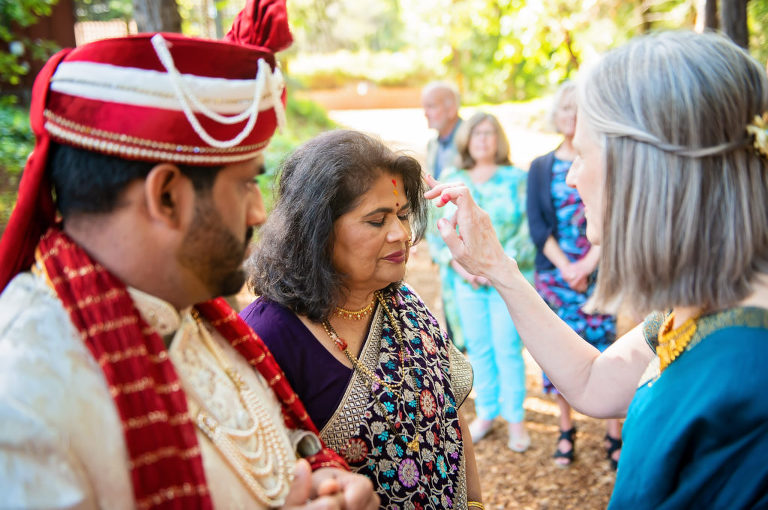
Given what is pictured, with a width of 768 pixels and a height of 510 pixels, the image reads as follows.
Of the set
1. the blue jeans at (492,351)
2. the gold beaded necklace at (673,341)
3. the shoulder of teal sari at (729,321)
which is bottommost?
the blue jeans at (492,351)

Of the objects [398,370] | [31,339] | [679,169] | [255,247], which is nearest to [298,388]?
[398,370]

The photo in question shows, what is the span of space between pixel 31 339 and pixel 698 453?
1463mm

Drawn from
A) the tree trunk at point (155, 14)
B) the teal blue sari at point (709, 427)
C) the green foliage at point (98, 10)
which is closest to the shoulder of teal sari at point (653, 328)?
the teal blue sari at point (709, 427)

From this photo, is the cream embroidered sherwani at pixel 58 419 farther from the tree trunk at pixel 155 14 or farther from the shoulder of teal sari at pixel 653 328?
the tree trunk at pixel 155 14

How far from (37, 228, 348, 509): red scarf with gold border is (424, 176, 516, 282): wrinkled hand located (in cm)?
116

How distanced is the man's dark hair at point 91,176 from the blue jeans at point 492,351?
3604 millimetres

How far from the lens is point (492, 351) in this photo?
15.6ft

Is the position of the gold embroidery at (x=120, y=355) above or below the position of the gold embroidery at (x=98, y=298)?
below

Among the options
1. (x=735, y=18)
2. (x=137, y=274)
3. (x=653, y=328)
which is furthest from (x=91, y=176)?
(x=735, y=18)

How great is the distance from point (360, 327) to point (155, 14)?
311 centimetres

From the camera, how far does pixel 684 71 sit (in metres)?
1.47

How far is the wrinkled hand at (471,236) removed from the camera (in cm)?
215

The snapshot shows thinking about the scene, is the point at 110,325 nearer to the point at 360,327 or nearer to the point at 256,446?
the point at 256,446

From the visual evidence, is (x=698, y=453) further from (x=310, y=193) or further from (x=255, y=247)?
(x=255, y=247)
